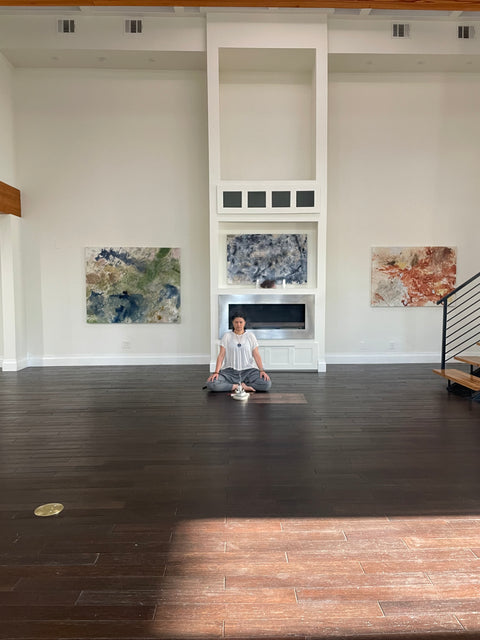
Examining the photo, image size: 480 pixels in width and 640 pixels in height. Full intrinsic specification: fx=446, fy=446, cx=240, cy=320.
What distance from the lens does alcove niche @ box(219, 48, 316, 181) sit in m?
8.21

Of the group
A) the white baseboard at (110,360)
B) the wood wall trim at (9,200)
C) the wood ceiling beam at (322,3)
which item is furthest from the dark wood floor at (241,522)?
the wood wall trim at (9,200)

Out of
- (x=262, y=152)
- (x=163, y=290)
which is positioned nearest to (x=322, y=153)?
(x=262, y=152)

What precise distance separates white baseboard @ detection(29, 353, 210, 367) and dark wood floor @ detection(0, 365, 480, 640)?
119 inches

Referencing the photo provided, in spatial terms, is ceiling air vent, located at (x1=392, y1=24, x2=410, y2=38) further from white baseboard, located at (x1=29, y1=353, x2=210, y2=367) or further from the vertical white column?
the vertical white column

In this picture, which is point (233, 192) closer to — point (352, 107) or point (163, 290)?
point (163, 290)

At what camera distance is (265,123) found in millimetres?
8305

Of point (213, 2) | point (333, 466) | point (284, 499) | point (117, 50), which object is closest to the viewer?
point (284, 499)

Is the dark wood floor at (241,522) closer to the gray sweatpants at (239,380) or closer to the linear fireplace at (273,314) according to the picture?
the gray sweatpants at (239,380)

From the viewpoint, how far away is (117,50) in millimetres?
7465

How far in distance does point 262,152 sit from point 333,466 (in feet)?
21.0

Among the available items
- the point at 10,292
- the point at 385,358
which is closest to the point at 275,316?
the point at 385,358

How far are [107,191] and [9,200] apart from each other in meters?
1.68

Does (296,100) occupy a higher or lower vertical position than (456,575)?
higher

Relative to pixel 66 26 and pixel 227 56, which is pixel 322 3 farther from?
pixel 66 26
